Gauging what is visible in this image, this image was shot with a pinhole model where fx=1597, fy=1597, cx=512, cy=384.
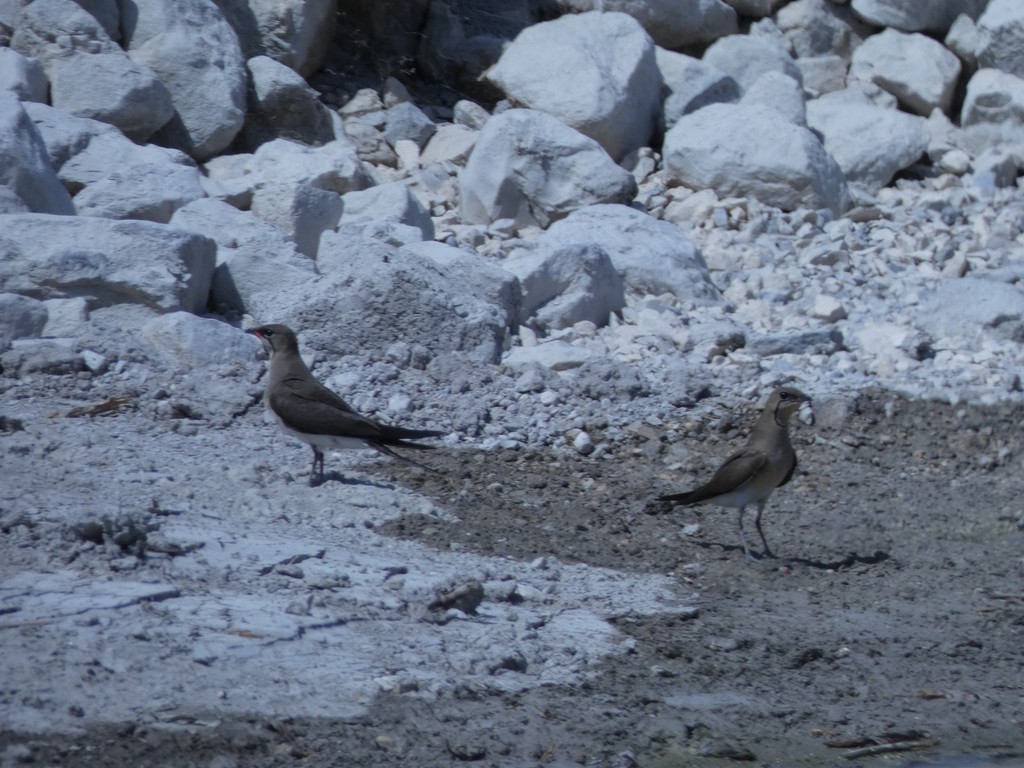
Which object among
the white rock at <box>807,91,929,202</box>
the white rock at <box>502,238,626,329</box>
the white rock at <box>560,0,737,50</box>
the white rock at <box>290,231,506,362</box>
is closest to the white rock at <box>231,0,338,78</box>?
the white rock at <box>560,0,737,50</box>

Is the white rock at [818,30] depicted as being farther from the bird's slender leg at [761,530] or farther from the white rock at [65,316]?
the bird's slender leg at [761,530]

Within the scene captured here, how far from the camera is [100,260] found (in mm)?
9578

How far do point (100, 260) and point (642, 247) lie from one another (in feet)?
13.3

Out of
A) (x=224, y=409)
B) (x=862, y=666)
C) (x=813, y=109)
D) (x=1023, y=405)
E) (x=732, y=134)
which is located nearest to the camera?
(x=862, y=666)

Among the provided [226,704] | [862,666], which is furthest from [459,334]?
[226,704]

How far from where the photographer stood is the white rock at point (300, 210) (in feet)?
37.0

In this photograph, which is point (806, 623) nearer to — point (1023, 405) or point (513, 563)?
point (513, 563)

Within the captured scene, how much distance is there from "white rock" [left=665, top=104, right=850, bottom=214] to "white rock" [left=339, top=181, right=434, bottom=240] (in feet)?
8.56

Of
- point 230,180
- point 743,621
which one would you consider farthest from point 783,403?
point 230,180

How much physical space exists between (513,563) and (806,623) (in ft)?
4.27

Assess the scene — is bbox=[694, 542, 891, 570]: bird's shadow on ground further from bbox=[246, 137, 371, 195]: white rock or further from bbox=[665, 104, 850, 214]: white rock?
bbox=[665, 104, 850, 214]: white rock

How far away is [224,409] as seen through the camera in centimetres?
887

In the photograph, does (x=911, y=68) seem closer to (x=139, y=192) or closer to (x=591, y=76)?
(x=591, y=76)

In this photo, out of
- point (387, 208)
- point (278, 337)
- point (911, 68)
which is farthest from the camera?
point (911, 68)
